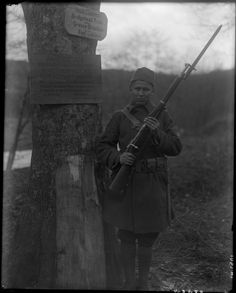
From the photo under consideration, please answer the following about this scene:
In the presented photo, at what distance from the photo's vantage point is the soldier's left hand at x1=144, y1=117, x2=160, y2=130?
329 centimetres

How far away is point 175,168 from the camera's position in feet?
29.0

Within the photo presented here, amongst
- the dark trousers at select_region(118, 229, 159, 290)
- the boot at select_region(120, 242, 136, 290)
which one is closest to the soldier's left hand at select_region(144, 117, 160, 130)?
the dark trousers at select_region(118, 229, 159, 290)

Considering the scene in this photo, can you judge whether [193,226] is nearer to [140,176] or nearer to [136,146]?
[140,176]

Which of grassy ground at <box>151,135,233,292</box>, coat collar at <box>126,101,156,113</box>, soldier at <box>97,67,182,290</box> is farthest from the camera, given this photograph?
grassy ground at <box>151,135,233,292</box>

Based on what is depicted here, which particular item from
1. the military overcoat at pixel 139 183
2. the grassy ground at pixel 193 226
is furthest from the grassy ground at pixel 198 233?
the military overcoat at pixel 139 183

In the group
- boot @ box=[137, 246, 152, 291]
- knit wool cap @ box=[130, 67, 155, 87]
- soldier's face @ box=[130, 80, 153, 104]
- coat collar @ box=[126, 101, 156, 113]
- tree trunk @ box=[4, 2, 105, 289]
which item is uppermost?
knit wool cap @ box=[130, 67, 155, 87]

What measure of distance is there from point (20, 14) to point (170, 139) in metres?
4.67

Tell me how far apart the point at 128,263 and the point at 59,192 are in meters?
0.95

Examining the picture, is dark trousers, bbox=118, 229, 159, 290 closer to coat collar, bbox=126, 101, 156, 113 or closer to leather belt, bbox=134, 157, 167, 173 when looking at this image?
→ leather belt, bbox=134, 157, 167, 173

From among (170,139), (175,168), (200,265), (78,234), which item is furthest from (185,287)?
(175,168)

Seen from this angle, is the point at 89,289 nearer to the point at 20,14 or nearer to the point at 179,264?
the point at 179,264

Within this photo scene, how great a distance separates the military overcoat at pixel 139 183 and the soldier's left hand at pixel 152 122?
80 mm

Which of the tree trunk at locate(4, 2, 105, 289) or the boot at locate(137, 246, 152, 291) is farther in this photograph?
the boot at locate(137, 246, 152, 291)

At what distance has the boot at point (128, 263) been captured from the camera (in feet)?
11.6
